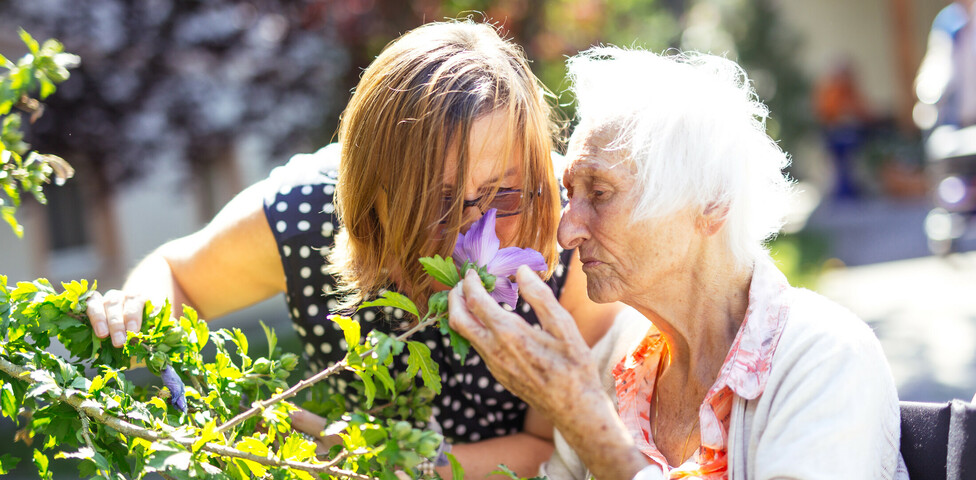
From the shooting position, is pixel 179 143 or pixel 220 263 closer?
pixel 220 263

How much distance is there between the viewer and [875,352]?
166 cm

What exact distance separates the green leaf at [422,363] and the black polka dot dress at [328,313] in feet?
2.59

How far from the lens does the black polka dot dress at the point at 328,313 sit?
92.9 inches

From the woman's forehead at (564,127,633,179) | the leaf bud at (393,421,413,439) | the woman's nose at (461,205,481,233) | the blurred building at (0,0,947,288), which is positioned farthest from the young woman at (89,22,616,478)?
the blurred building at (0,0,947,288)

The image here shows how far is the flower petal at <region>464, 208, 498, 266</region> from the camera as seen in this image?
1589 millimetres

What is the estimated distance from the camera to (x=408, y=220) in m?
1.92

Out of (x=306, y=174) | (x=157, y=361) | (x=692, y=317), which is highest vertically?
(x=306, y=174)

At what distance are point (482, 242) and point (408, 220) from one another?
1.23 ft

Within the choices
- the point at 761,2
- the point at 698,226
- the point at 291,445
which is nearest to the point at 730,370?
the point at 698,226

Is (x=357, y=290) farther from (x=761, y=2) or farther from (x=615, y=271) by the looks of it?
(x=761, y=2)

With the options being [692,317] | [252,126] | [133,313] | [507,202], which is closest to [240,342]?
[133,313]

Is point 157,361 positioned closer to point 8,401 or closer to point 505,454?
point 8,401

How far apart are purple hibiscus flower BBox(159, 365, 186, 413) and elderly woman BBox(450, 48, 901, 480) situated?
24.7 inches

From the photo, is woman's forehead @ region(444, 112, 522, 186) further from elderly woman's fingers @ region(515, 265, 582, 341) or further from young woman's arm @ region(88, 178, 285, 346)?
young woman's arm @ region(88, 178, 285, 346)
